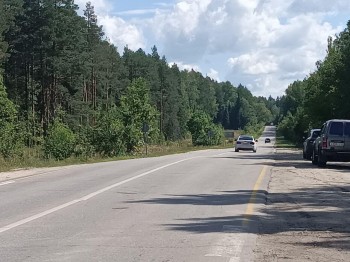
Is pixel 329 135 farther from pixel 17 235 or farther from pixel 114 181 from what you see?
pixel 17 235

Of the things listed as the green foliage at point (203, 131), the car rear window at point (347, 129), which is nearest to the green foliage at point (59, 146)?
the car rear window at point (347, 129)

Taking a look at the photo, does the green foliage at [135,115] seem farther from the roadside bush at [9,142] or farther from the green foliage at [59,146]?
the roadside bush at [9,142]

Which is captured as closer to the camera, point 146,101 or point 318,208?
point 318,208

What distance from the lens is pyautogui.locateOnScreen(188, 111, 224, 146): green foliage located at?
99938 millimetres

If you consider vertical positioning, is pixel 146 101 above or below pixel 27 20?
below

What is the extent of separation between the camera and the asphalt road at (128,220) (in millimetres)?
8172

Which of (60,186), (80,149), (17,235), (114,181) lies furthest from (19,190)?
(80,149)

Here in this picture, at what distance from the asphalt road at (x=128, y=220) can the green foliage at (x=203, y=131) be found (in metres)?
80.5

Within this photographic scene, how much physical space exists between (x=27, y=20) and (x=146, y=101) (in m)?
15.6

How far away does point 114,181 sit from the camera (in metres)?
19.2

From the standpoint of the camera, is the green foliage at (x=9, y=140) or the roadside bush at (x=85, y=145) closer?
the green foliage at (x=9, y=140)

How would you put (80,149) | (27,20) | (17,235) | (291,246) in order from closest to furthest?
(291,246) → (17,235) → (80,149) → (27,20)

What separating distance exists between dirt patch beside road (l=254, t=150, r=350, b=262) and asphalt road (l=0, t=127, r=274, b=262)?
1.14ft

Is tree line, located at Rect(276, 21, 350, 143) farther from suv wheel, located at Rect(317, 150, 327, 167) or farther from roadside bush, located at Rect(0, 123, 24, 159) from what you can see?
roadside bush, located at Rect(0, 123, 24, 159)
